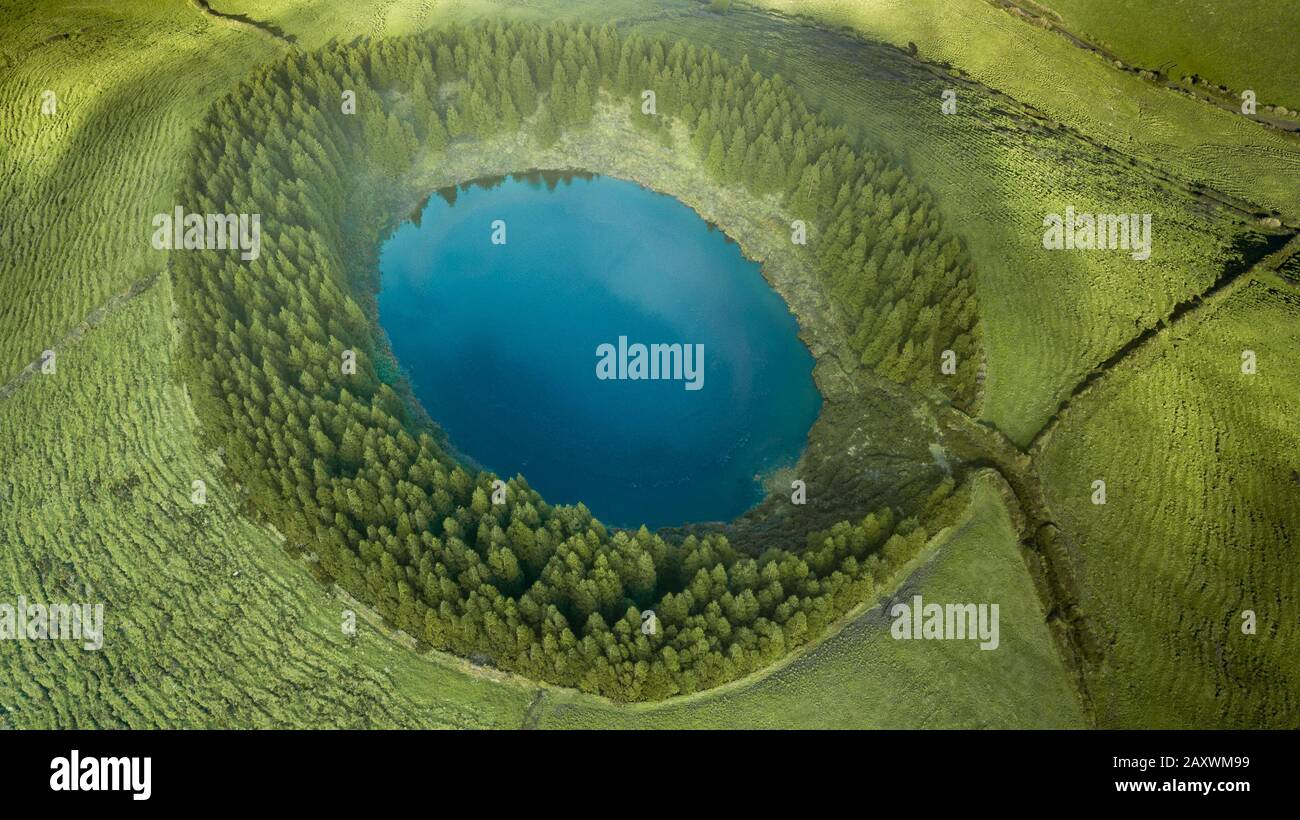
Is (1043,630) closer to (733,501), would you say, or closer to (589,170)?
(733,501)

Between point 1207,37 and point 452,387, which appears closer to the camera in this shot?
point 452,387

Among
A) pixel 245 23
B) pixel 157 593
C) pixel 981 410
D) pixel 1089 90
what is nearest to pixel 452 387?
pixel 157 593

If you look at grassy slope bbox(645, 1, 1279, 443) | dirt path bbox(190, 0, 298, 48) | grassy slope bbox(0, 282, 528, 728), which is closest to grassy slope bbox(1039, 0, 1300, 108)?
grassy slope bbox(645, 1, 1279, 443)

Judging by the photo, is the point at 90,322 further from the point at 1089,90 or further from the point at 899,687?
the point at 1089,90

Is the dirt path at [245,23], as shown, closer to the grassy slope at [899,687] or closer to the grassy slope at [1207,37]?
the grassy slope at [899,687]

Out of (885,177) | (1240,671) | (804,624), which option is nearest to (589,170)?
(885,177)

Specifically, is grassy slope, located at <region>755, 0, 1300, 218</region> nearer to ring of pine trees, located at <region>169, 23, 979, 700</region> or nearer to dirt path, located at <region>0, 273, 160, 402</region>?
ring of pine trees, located at <region>169, 23, 979, 700</region>

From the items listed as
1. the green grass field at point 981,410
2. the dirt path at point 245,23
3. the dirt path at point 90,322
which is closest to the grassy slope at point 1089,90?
the green grass field at point 981,410
